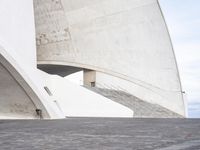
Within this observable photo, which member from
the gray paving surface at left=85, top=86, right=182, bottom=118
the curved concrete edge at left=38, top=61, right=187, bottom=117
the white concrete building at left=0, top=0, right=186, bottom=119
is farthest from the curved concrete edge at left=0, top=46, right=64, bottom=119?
the curved concrete edge at left=38, top=61, right=187, bottom=117

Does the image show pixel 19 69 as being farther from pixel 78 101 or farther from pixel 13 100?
pixel 78 101

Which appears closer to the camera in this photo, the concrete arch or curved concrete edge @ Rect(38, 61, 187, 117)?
the concrete arch

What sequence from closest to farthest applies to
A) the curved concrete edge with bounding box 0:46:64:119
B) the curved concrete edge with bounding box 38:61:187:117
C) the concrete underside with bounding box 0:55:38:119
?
the curved concrete edge with bounding box 0:46:64:119, the concrete underside with bounding box 0:55:38:119, the curved concrete edge with bounding box 38:61:187:117

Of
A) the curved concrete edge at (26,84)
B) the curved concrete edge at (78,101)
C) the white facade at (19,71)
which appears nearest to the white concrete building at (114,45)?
the curved concrete edge at (78,101)

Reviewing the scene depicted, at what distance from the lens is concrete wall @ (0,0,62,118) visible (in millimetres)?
9969

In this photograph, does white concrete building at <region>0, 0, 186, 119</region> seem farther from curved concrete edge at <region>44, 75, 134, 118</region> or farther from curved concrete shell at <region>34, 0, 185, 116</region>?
curved concrete edge at <region>44, 75, 134, 118</region>

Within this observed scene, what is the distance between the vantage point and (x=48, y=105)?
10633 millimetres

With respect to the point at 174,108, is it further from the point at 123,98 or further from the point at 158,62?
the point at 123,98

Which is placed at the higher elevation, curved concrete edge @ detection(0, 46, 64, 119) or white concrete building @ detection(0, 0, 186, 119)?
white concrete building @ detection(0, 0, 186, 119)

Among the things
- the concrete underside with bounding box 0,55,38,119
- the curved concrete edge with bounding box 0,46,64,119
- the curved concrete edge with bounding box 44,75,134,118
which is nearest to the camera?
the curved concrete edge with bounding box 0,46,64,119

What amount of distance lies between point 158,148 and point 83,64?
2012 centimetres

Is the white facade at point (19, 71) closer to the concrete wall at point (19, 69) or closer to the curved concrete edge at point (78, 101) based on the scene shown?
the concrete wall at point (19, 69)

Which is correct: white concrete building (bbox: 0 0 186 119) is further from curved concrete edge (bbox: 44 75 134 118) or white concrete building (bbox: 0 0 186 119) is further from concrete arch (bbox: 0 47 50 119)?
concrete arch (bbox: 0 47 50 119)

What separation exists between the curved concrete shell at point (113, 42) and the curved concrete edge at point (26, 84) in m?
11.4
